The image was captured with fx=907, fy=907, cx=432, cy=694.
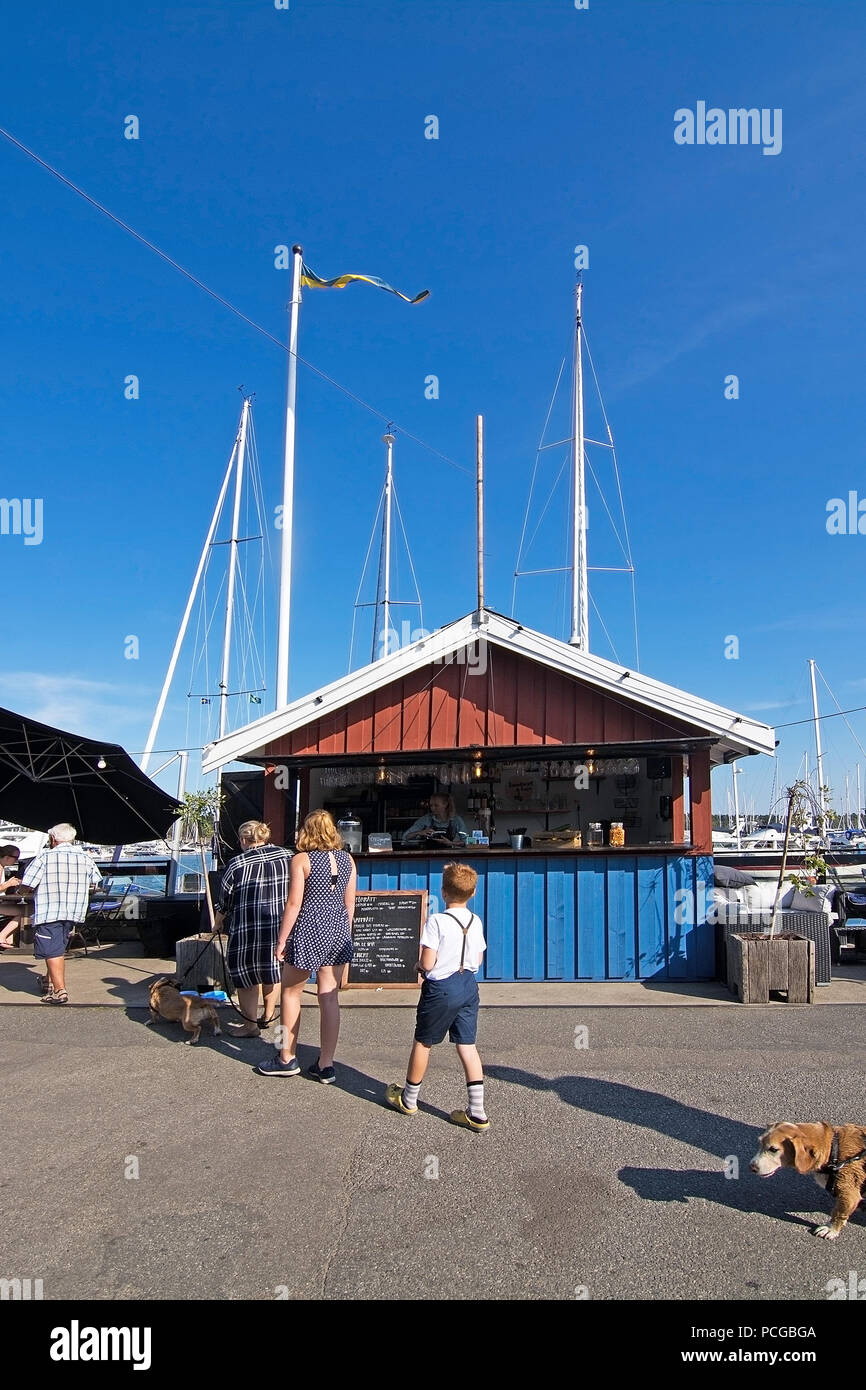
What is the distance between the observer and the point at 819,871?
9688 mm

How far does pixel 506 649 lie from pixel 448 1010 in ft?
19.8

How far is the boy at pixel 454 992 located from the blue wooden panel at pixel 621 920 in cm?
489

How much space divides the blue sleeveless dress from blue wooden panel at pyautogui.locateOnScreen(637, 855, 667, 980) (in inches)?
180

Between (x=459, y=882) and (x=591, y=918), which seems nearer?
(x=459, y=882)

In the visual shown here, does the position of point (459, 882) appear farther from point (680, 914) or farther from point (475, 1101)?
point (680, 914)

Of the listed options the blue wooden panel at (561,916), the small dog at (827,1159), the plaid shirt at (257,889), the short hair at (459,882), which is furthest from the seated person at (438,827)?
the small dog at (827,1159)

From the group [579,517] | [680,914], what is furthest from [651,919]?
[579,517]

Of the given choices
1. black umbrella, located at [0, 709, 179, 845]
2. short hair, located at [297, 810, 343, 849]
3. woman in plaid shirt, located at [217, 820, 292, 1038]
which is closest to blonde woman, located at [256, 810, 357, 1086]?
short hair, located at [297, 810, 343, 849]

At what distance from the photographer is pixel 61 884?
9.12 m

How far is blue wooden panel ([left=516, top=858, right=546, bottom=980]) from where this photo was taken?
10.2 metres

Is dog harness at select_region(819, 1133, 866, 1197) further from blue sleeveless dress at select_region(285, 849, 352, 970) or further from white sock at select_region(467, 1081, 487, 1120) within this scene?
blue sleeveless dress at select_region(285, 849, 352, 970)

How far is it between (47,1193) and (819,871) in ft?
26.1
